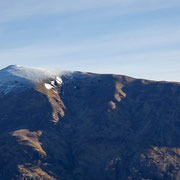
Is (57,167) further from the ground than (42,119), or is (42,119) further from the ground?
(42,119)

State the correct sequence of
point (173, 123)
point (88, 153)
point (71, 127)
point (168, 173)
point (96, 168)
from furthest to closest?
point (71, 127), point (173, 123), point (88, 153), point (96, 168), point (168, 173)

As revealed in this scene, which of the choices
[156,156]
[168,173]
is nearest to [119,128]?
[156,156]

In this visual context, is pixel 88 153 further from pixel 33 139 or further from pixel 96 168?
pixel 33 139

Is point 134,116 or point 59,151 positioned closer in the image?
point 59,151

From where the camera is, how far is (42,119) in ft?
616

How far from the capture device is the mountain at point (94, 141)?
149m

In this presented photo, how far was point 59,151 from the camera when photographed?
166 meters

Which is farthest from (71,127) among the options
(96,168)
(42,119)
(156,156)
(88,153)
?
(156,156)

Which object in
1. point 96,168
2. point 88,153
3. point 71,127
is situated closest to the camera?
point 96,168

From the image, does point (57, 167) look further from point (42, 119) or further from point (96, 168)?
point (42, 119)

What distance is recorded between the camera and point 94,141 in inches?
6688

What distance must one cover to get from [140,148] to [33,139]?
165ft

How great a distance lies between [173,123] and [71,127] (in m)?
52.0

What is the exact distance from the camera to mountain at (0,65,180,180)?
490 ft
